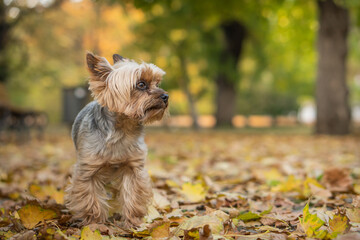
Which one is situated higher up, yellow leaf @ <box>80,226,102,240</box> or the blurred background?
the blurred background

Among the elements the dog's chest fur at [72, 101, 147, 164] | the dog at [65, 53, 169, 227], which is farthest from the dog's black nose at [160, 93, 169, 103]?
the dog's chest fur at [72, 101, 147, 164]

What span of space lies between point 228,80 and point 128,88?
2083 cm

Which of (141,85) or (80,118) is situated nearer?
(141,85)

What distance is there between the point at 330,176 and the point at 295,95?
124 feet

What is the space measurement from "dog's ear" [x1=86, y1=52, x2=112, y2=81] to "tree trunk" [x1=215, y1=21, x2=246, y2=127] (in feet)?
65.2

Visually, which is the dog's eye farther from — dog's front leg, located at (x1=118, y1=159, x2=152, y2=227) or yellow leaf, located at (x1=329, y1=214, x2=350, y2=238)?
yellow leaf, located at (x1=329, y1=214, x2=350, y2=238)

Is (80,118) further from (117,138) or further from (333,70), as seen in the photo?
(333,70)

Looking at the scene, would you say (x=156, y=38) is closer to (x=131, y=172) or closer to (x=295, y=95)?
(x=131, y=172)

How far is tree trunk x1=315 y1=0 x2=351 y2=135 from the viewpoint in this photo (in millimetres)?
14734

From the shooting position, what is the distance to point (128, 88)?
3229 millimetres

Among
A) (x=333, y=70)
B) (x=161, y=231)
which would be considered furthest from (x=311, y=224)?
(x=333, y=70)

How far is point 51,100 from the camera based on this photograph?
40.0 m

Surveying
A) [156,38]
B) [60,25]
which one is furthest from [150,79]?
[60,25]

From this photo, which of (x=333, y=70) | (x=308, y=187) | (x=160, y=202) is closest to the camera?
(x=160, y=202)
